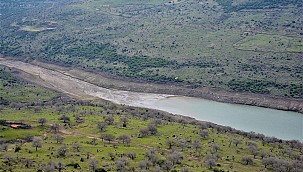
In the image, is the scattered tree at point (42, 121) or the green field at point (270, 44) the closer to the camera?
the scattered tree at point (42, 121)

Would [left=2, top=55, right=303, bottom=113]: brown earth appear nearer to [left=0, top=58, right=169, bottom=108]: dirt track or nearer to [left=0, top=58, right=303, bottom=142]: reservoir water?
[left=0, top=58, right=303, bottom=142]: reservoir water

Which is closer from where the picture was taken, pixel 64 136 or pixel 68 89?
pixel 64 136

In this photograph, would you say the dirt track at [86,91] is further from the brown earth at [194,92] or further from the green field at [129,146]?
the green field at [129,146]

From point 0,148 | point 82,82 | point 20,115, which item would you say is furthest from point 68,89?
point 0,148

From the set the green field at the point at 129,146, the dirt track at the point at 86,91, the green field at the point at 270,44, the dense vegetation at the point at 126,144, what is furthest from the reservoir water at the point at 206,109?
the green field at the point at 270,44

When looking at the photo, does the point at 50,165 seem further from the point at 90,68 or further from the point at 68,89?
the point at 90,68

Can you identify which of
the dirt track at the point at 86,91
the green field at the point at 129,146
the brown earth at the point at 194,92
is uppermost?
the green field at the point at 129,146

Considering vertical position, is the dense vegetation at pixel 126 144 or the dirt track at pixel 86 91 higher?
the dense vegetation at pixel 126 144
